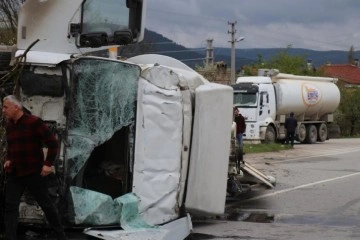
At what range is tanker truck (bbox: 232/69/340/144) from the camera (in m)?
29.8

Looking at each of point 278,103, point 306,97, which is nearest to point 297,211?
point 278,103

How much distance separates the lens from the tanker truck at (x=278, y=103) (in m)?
29.8

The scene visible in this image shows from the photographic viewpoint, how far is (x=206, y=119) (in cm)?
750

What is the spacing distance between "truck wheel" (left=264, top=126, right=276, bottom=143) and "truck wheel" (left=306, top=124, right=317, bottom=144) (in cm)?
417

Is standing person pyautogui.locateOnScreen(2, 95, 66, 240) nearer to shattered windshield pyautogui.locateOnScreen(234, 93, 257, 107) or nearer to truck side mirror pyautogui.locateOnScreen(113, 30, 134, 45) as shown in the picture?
truck side mirror pyautogui.locateOnScreen(113, 30, 134, 45)

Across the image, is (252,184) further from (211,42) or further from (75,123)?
(211,42)

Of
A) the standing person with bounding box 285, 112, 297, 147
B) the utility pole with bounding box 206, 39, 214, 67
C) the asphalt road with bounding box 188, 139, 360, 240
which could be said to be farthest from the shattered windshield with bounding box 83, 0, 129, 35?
the utility pole with bounding box 206, 39, 214, 67

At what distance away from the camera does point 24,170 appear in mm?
6406

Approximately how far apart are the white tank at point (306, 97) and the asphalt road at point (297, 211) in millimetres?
12625

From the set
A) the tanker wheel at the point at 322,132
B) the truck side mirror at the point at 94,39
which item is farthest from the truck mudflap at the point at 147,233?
the tanker wheel at the point at 322,132

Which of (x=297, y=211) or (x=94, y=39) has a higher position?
(x=94, y=39)

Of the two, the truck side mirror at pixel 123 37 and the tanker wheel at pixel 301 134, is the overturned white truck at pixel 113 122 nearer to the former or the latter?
the truck side mirror at pixel 123 37

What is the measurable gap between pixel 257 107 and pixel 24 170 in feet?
78.5

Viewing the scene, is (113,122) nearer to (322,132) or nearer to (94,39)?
(94,39)
